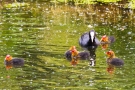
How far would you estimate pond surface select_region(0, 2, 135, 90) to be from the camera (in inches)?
672

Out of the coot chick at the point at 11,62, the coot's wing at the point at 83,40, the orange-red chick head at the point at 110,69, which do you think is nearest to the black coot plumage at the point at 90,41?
the coot's wing at the point at 83,40

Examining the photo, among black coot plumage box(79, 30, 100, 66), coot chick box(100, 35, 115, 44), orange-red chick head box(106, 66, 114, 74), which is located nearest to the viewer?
orange-red chick head box(106, 66, 114, 74)

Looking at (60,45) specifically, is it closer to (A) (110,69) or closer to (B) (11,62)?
(B) (11,62)

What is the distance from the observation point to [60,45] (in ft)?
76.9

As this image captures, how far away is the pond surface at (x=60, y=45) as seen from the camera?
17.1m

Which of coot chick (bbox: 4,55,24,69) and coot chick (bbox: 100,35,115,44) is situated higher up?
coot chick (bbox: 4,55,24,69)

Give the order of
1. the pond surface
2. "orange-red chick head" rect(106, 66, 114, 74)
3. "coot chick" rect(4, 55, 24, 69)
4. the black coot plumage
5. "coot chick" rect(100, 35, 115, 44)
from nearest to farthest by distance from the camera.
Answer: the pond surface → "orange-red chick head" rect(106, 66, 114, 74) → "coot chick" rect(4, 55, 24, 69) → the black coot plumage → "coot chick" rect(100, 35, 115, 44)

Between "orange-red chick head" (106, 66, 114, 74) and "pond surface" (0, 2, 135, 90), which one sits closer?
"pond surface" (0, 2, 135, 90)

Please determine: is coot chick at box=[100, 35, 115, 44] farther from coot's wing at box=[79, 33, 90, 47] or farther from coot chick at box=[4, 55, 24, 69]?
coot chick at box=[4, 55, 24, 69]

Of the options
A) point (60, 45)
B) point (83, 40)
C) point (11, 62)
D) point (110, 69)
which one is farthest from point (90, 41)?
point (11, 62)

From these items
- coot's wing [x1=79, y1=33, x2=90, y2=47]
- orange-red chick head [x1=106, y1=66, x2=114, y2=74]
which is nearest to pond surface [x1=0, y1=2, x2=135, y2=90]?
orange-red chick head [x1=106, y1=66, x2=114, y2=74]

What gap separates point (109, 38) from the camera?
24.7 metres

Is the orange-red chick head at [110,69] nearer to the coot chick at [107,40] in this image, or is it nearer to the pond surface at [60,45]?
the pond surface at [60,45]

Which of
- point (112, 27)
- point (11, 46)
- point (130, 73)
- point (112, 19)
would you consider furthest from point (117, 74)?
point (112, 19)
